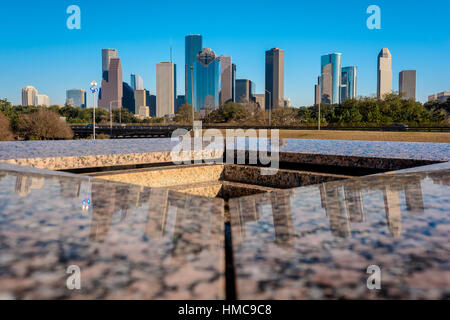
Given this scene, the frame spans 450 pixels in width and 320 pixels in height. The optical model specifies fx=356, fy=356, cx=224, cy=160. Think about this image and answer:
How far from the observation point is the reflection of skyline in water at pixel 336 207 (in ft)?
3.81

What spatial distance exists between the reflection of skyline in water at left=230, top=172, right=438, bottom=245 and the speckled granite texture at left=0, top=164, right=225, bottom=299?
12 centimetres

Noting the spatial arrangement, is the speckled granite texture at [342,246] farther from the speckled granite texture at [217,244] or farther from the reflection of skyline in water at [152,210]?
the reflection of skyline in water at [152,210]

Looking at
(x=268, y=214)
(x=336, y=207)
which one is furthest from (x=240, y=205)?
(x=336, y=207)

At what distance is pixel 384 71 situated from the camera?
16050cm

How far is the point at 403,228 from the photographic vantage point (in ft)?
3.67

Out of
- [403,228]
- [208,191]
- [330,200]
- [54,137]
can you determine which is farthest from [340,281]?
[54,137]

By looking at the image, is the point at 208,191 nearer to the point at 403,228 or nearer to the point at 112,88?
the point at 403,228

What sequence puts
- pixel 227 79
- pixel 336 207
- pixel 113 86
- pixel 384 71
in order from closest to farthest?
pixel 336 207, pixel 227 79, pixel 384 71, pixel 113 86

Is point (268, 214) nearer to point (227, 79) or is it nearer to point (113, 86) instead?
point (227, 79)

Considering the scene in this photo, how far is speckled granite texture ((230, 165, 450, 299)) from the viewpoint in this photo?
712 mm

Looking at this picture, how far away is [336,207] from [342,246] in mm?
550

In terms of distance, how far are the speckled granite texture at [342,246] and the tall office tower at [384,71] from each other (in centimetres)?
16730

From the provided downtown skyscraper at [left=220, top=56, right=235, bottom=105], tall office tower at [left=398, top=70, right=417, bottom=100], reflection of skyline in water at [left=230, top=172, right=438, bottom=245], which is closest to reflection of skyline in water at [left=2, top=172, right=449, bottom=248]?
reflection of skyline in water at [left=230, top=172, right=438, bottom=245]
